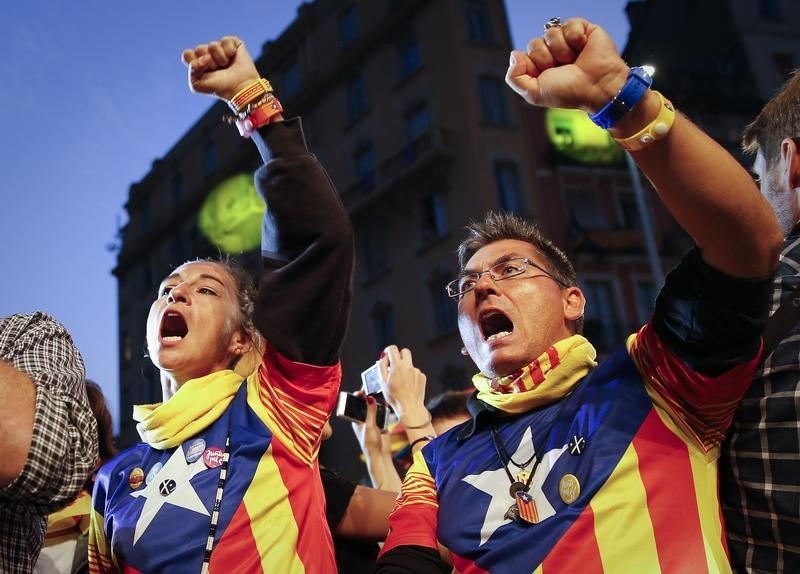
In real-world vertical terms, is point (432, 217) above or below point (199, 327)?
below

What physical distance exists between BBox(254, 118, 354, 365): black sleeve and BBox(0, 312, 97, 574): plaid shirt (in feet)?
1.84

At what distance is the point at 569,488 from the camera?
2184mm

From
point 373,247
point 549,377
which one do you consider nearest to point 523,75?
point 549,377

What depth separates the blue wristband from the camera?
68.9 inches

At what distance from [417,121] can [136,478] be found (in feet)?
65.7

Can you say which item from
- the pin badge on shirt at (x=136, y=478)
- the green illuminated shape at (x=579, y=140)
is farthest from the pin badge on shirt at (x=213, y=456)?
the green illuminated shape at (x=579, y=140)

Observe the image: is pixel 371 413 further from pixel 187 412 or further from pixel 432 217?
pixel 432 217

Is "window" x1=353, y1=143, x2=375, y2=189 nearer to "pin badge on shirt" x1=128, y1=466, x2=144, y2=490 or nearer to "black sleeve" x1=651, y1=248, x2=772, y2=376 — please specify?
"pin badge on shirt" x1=128, y1=466, x2=144, y2=490

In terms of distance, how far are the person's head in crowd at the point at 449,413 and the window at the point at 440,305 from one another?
1498 centimetres

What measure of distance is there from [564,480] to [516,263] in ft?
3.10

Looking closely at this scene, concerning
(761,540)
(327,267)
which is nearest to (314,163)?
(327,267)

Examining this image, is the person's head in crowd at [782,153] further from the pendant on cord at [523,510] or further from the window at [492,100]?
the window at [492,100]

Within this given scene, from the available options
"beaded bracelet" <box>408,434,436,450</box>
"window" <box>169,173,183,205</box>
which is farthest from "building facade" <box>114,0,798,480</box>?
"beaded bracelet" <box>408,434,436,450</box>

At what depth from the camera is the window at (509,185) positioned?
2031 cm
